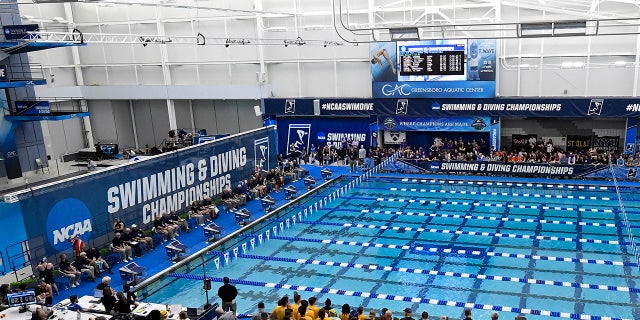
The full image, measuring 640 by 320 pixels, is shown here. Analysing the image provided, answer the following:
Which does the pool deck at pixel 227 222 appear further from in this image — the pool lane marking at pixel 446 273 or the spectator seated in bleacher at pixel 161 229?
the pool lane marking at pixel 446 273

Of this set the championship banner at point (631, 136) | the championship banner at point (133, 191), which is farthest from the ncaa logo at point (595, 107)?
the championship banner at point (133, 191)

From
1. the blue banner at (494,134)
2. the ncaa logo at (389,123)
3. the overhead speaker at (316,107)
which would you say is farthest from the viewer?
the overhead speaker at (316,107)

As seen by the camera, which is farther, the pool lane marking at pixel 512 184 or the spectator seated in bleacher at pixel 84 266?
the pool lane marking at pixel 512 184

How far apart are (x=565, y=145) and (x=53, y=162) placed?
89.8 ft

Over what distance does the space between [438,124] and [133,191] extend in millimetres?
14809

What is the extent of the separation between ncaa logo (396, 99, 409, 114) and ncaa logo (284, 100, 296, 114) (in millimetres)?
5562

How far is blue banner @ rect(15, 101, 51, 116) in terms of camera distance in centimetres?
2202

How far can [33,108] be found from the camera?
72.4ft

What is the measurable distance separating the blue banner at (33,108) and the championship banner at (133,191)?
8.23 metres

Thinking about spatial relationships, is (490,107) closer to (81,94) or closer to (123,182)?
(123,182)

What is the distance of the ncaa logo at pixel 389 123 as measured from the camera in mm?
25797

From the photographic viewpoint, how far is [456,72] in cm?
2316

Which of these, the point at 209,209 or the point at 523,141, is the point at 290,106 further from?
the point at 523,141

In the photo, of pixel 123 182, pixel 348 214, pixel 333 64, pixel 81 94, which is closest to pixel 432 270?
pixel 348 214
